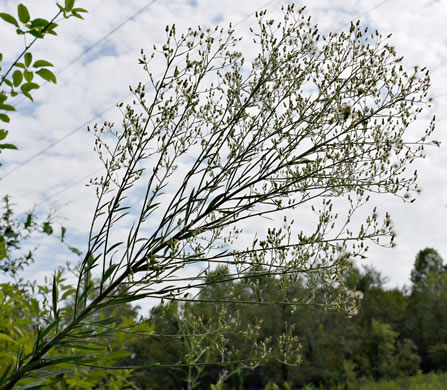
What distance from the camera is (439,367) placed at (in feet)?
101

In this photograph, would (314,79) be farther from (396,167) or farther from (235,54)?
(396,167)

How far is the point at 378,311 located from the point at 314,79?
32294 mm

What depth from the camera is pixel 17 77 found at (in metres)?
2.38

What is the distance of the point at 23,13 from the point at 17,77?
0.34 metres

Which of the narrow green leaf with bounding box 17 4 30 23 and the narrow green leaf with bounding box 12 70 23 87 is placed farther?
the narrow green leaf with bounding box 12 70 23 87

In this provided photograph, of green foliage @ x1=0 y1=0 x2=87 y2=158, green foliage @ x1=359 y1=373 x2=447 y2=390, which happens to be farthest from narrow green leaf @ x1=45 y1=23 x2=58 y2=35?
green foliage @ x1=359 y1=373 x2=447 y2=390

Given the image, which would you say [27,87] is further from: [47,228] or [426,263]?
[426,263]

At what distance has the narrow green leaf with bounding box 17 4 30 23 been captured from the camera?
7.08 feet

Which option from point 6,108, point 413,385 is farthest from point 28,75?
point 413,385

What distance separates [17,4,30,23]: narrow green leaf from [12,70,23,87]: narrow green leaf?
0.92 feet

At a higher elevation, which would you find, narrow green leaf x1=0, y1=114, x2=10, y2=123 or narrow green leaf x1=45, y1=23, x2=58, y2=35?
narrow green leaf x1=45, y1=23, x2=58, y2=35

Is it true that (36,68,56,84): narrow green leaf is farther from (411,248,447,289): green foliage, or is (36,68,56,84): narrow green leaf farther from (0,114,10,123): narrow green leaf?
(411,248,447,289): green foliage

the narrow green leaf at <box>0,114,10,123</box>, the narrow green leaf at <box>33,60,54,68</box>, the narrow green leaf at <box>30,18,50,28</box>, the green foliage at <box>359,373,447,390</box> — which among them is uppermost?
the narrow green leaf at <box>30,18,50,28</box>

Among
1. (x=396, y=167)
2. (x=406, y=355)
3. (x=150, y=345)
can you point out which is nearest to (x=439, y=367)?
(x=406, y=355)
